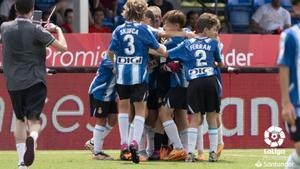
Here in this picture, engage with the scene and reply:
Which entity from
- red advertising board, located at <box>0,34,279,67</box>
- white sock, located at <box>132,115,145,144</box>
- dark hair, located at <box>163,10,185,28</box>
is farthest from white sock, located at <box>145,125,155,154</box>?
red advertising board, located at <box>0,34,279,67</box>

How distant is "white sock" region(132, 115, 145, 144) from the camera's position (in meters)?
14.1

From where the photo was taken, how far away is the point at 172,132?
14789 millimetres

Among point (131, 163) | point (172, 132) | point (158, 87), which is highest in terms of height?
point (158, 87)

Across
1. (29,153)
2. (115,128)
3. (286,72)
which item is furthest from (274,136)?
(286,72)

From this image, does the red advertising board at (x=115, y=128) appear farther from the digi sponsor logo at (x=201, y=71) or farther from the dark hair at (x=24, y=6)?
the dark hair at (x=24, y=6)

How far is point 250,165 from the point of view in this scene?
1402 centimetres

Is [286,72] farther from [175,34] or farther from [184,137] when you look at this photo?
[184,137]

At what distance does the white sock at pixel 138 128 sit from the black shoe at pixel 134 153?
0.22m

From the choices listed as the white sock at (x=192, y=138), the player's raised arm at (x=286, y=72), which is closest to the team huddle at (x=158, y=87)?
the white sock at (x=192, y=138)

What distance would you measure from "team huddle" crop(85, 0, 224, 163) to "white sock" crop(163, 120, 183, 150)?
1 centimetres

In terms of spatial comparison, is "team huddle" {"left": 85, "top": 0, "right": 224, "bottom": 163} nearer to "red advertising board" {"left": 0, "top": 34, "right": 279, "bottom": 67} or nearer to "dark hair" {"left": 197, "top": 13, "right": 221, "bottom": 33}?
"dark hair" {"left": 197, "top": 13, "right": 221, "bottom": 33}

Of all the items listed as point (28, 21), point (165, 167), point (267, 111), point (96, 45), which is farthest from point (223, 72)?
point (28, 21)

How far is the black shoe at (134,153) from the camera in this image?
13812 mm

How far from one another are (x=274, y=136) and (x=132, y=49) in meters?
4.72
